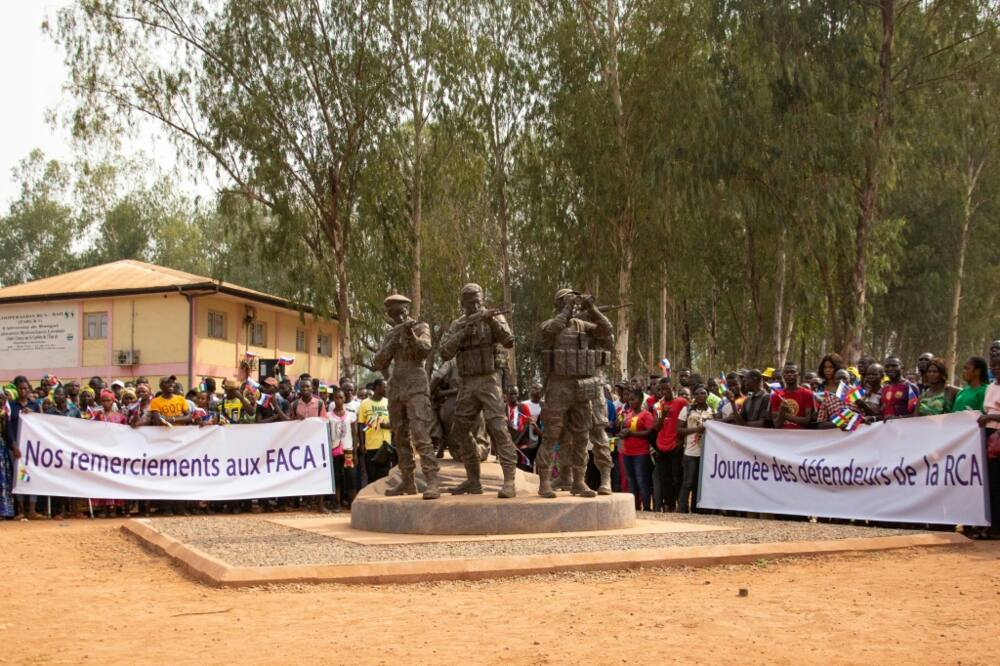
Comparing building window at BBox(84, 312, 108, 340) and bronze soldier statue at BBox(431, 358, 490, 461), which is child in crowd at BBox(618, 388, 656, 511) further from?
building window at BBox(84, 312, 108, 340)

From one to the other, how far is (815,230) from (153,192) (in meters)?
42.6

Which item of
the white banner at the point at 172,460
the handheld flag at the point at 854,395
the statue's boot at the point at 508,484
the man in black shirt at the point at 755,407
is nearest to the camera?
the statue's boot at the point at 508,484

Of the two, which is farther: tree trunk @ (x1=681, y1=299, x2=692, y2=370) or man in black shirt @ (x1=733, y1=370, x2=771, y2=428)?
tree trunk @ (x1=681, y1=299, x2=692, y2=370)

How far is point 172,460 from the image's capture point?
15.8 metres

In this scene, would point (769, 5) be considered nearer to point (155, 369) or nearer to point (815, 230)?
point (815, 230)

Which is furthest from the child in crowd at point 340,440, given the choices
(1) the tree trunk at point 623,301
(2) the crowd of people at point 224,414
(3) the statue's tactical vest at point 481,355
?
(1) the tree trunk at point 623,301

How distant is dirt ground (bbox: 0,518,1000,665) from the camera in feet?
20.1

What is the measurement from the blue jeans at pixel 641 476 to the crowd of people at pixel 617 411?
0.02m

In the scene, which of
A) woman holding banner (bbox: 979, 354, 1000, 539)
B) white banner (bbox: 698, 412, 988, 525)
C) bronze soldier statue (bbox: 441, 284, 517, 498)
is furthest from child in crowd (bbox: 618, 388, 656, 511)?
woman holding banner (bbox: 979, 354, 1000, 539)

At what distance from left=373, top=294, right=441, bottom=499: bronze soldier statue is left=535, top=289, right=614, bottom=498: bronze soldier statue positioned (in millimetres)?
1193

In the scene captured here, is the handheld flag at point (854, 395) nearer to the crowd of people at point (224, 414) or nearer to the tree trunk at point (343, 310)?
the crowd of people at point (224, 414)

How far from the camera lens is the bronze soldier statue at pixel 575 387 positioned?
11.8 metres

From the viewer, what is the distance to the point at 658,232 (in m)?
29.4

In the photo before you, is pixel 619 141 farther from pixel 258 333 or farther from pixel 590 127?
pixel 258 333
